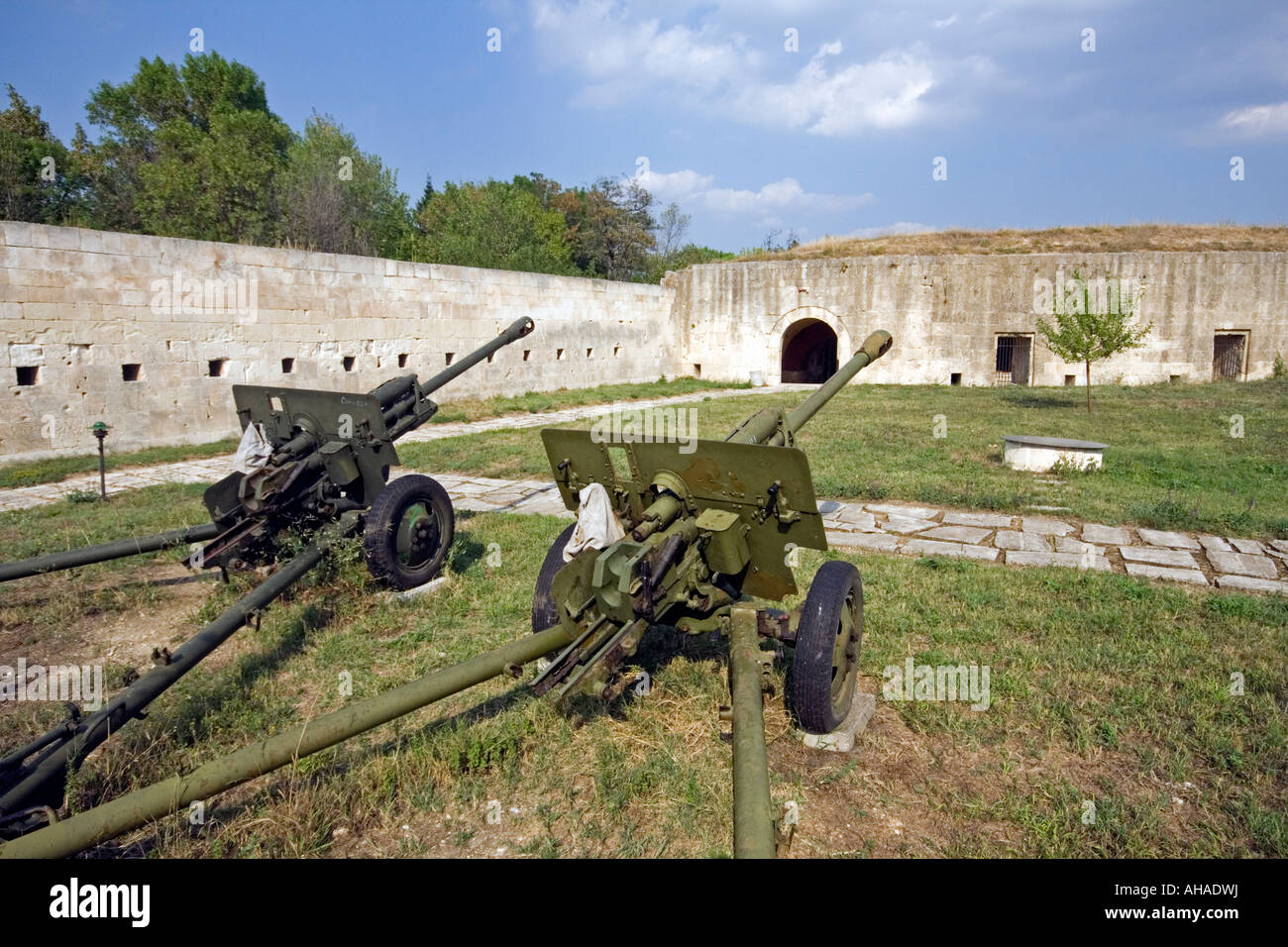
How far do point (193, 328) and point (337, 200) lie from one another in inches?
613

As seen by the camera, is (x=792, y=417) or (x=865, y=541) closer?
(x=792, y=417)

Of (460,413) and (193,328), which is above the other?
(193,328)

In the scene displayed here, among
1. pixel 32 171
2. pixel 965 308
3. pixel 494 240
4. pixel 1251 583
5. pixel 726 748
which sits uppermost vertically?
pixel 32 171

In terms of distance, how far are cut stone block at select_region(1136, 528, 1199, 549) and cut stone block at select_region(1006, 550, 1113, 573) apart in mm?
801

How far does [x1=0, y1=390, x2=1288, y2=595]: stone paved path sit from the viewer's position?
5.61 metres

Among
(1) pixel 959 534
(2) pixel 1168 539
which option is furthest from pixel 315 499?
(2) pixel 1168 539

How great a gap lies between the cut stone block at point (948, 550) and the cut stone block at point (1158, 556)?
1.04 meters

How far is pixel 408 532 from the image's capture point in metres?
5.14

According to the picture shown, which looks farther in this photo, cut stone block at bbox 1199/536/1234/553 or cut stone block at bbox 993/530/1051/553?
cut stone block at bbox 993/530/1051/553

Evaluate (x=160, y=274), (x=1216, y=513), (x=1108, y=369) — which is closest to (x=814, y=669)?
(x=1216, y=513)

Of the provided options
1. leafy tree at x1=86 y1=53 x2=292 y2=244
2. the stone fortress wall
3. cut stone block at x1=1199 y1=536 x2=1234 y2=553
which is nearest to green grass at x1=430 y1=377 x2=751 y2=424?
the stone fortress wall

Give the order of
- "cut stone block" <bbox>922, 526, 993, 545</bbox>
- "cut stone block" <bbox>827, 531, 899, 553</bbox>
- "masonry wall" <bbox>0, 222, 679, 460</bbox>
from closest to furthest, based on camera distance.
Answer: "cut stone block" <bbox>827, 531, 899, 553</bbox>
"cut stone block" <bbox>922, 526, 993, 545</bbox>
"masonry wall" <bbox>0, 222, 679, 460</bbox>

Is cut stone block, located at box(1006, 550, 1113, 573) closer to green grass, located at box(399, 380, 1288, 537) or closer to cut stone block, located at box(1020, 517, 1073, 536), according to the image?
cut stone block, located at box(1020, 517, 1073, 536)

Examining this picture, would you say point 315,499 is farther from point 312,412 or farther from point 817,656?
point 817,656
